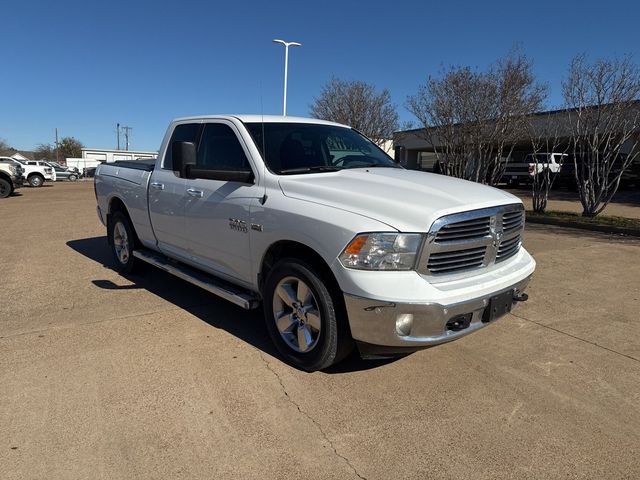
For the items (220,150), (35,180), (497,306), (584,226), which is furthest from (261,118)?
(35,180)

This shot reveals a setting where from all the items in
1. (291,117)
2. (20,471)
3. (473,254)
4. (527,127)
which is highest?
(527,127)

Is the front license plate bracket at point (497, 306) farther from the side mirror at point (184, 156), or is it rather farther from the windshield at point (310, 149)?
the side mirror at point (184, 156)

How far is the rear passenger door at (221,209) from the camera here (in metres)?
3.88

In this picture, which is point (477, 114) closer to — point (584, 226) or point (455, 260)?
point (584, 226)

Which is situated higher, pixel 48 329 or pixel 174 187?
pixel 174 187

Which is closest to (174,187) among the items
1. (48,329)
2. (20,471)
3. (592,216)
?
(48,329)

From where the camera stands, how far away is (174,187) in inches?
188

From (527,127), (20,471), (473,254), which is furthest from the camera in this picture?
(527,127)

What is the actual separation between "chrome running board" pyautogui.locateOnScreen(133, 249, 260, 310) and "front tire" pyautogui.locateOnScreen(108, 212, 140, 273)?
1.15 feet

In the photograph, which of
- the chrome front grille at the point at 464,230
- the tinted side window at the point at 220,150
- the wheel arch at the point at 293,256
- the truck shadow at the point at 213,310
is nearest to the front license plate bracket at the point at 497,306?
the chrome front grille at the point at 464,230

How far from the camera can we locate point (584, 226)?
35.7ft

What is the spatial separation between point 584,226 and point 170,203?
381 inches

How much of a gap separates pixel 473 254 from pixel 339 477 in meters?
1.69

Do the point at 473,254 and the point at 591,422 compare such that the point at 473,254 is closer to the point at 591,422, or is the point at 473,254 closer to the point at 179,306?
the point at 591,422
